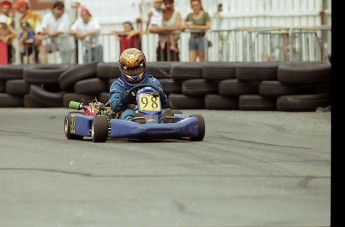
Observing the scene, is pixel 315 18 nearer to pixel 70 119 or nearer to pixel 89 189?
pixel 70 119

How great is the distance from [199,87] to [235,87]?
570 millimetres

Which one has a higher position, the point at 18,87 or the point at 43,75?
the point at 43,75

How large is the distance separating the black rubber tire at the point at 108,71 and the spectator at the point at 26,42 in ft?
8.09

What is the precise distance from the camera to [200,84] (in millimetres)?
16391

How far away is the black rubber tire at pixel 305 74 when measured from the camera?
15422mm

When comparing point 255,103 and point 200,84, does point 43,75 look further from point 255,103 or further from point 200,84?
point 255,103

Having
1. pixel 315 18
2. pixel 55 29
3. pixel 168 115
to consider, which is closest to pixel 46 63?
pixel 55 29

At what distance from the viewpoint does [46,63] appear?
18906 millimetres

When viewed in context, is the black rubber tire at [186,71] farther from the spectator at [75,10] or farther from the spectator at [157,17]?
the spectator at [75,10]

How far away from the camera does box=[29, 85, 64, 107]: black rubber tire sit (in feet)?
58.2

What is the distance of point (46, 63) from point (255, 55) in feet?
11.7

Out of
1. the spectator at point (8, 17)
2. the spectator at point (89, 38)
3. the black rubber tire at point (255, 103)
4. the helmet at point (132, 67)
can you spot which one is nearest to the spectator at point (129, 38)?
the spectator at point (89, 38)

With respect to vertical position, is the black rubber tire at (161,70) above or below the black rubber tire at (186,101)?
above

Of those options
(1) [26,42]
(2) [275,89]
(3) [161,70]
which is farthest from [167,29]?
(1) [26,42]
